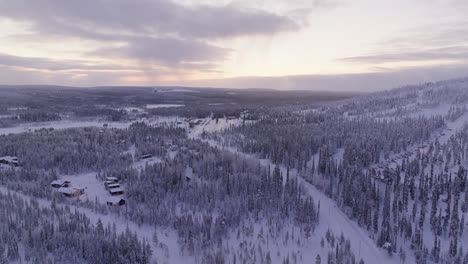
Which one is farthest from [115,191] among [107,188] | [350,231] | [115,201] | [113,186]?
[350,231]

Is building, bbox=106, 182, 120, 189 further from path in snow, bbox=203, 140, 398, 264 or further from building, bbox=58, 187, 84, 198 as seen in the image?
path in snow, bbox=203, 140, 398, 264

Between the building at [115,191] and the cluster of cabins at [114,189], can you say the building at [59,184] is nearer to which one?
the cluster of cabins at [114,189]

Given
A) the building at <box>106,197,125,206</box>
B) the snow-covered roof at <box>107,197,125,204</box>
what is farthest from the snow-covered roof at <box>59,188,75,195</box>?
the building at <box>106,197,125,206</box>

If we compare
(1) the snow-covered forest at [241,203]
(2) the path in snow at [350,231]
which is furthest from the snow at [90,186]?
(2) the path in snow at [350,231]

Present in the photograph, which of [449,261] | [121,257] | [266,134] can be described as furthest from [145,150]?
[449,261]

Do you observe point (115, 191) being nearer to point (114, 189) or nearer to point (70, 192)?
point (114, 189)

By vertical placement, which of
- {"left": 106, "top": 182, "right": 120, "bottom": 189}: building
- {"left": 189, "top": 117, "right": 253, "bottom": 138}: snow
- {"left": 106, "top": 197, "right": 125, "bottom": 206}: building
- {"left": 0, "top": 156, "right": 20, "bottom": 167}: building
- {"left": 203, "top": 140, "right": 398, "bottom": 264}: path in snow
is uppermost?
{"left": 189, "top": 117, "right": 253, "bottom": 138}: snow

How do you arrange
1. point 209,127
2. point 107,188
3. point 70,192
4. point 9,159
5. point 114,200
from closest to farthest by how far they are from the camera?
point 114,200 → point 70,192 → point 107,188 → point 9,159 → point 209,127

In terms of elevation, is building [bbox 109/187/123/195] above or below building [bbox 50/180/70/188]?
below
